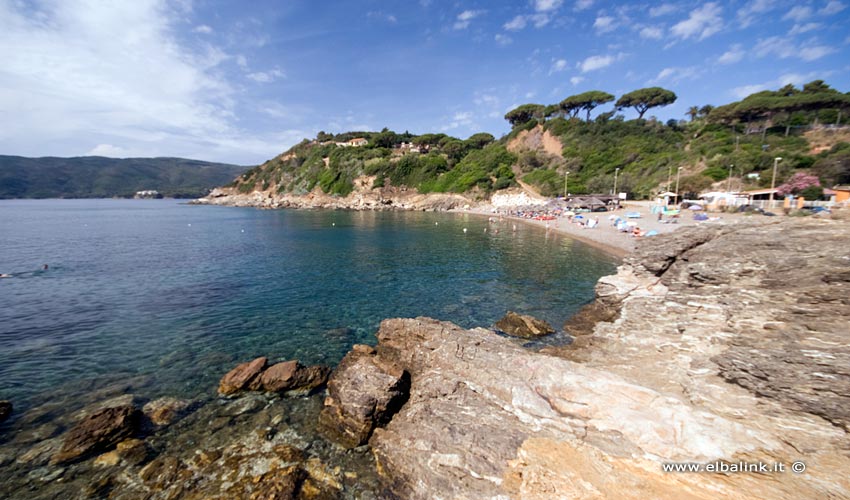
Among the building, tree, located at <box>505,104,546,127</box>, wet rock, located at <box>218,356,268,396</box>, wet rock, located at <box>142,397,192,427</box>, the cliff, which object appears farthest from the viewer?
tree, located at <box>505,104,546,127</box>

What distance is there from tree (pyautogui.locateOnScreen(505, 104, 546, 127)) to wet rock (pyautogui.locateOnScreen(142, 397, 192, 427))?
12071 cm

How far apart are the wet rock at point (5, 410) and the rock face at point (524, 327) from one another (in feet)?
53.1

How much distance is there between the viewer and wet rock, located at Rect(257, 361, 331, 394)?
1038cm

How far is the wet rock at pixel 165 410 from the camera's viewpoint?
354 inches

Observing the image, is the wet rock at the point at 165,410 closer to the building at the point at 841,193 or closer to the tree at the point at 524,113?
the building at the point at 841,193

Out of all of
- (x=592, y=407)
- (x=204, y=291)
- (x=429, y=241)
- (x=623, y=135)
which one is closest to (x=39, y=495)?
(x=592, y=407)

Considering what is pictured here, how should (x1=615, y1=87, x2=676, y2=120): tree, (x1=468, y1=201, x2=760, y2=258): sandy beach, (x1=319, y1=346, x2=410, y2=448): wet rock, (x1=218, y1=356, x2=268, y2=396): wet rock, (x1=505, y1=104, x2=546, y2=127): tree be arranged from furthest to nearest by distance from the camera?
(x1=505, y1=104, x2=546, y2=127): tree < (x1=615, y1=87, x2=676, y2=120): tree < (x1=468, y1=201, x2=760, y2=258): sandy beach < (x1=218, y1=356, x2=268, y2=396): wet rock < (x1=319, y1=346, x2=410, y2=448): wet rock

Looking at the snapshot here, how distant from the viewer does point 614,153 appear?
8306cm

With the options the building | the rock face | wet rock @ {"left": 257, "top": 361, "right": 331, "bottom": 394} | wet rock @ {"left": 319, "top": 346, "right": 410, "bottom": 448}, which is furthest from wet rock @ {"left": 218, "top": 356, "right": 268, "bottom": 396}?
the building

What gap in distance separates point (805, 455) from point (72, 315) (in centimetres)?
2667

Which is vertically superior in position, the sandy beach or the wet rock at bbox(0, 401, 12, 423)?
the sandy beach

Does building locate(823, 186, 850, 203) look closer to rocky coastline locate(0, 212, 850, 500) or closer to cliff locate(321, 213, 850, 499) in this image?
cliff locate(321, 213, 850, 499)

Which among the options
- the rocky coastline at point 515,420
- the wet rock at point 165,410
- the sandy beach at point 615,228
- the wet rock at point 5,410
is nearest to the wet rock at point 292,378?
the rocky coastline at point 515,420

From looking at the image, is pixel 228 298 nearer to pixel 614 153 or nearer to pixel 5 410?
pixel 5 410
